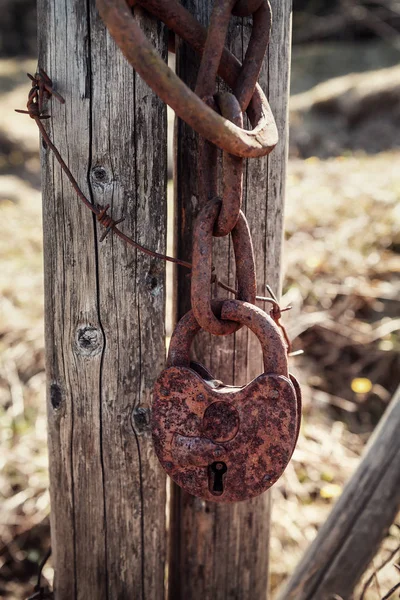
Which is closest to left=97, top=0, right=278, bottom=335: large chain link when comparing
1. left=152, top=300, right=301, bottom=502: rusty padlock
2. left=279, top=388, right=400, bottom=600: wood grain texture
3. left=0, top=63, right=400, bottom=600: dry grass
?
left=152, top=300, right=301, bottom=502: rusty padlock

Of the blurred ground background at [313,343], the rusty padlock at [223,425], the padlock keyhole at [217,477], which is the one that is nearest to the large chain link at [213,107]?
the rusty padlock at [223,425]

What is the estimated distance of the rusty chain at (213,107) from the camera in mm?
1020

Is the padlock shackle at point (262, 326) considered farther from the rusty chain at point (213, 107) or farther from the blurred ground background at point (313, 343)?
the blurred ground background at point (313, 343)

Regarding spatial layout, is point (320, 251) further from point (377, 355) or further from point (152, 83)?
point (152, 83)

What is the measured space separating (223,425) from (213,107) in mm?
654

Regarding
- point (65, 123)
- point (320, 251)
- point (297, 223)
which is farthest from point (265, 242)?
point (297, 223)

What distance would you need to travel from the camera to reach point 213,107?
1112mm

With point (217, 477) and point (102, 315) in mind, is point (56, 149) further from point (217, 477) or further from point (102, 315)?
point (217, 477)

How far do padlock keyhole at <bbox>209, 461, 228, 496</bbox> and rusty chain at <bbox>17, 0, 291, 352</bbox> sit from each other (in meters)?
0.30

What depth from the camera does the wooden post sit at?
4.79 feet

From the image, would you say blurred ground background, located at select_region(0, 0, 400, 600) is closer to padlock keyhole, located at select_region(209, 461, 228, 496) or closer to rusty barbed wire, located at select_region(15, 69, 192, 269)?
padlock keyhole, located at select_region(209, 461, 228, 496)

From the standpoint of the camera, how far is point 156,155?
A: 4.51 ft


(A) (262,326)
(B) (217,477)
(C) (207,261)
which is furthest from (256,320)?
(B) (217,477)

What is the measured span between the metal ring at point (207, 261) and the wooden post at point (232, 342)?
34 centimetres
